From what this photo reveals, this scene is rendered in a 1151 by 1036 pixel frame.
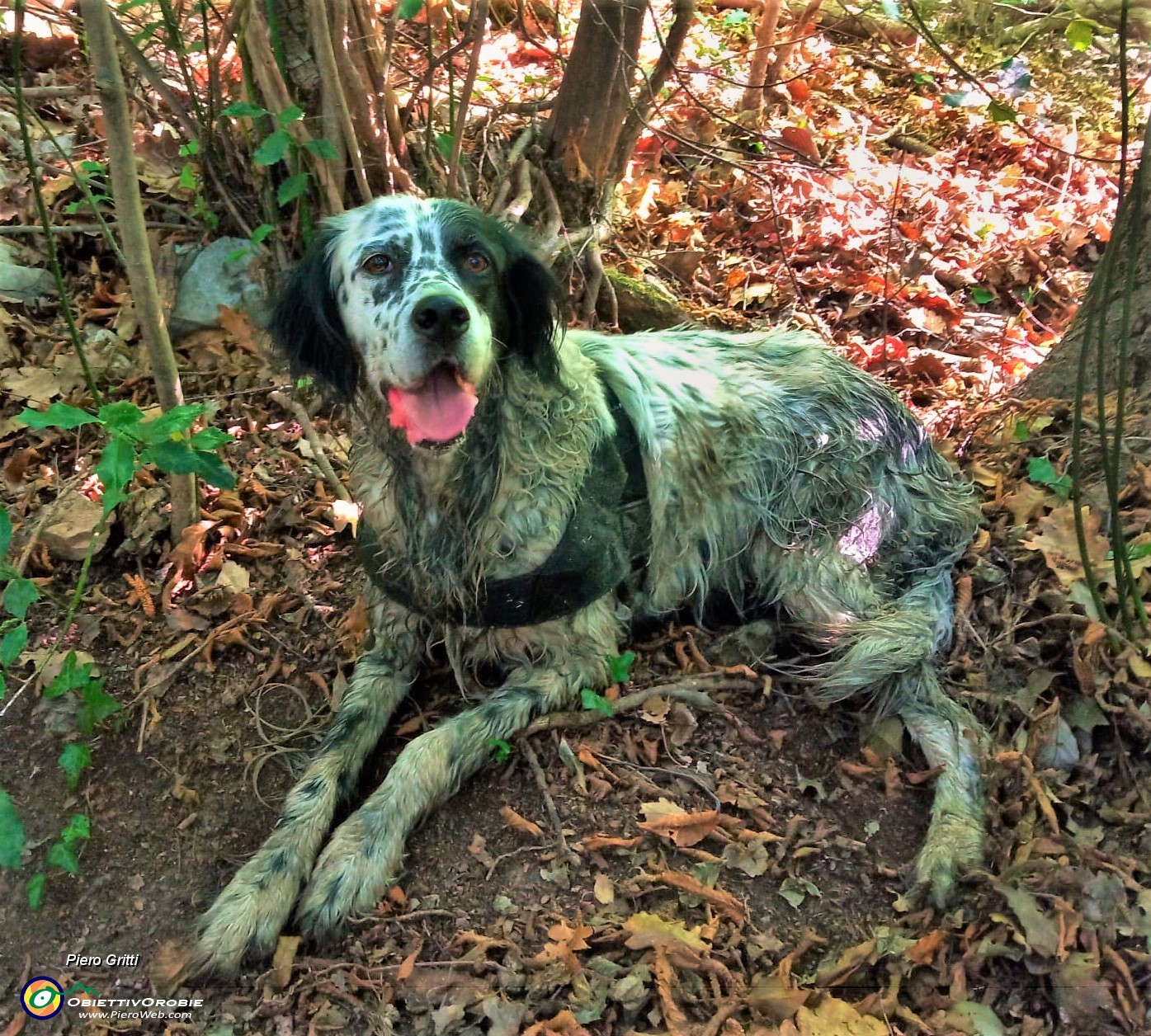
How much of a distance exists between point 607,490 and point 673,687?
75 centimetres

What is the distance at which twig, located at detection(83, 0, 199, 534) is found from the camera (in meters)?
2.77

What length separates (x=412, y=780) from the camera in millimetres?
2936

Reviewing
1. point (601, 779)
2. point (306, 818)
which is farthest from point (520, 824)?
point (306, 818)

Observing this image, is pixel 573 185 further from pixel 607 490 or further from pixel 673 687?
pixel 673 687

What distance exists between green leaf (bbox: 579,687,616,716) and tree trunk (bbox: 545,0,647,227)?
104 inches

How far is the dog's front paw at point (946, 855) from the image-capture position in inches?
106

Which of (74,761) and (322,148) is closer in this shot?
(74,761)

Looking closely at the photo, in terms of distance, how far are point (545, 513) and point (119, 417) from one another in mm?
1316

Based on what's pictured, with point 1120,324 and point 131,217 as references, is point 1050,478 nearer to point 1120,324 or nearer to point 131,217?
point 1120,324

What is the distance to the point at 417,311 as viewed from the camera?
253cm

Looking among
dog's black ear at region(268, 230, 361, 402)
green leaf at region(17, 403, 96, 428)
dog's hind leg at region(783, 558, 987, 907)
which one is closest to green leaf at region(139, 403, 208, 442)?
green leaf at region(17, 403, 96, 428)

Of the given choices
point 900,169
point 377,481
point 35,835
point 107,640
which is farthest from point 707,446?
point 900,169

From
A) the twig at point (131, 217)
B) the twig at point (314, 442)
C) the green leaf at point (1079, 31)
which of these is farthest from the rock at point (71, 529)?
the green leaf at point (1079, 31)

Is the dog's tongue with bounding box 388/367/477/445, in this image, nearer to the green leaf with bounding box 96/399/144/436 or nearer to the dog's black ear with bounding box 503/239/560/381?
the dog's black ear with bounding box 503/239/560/381
